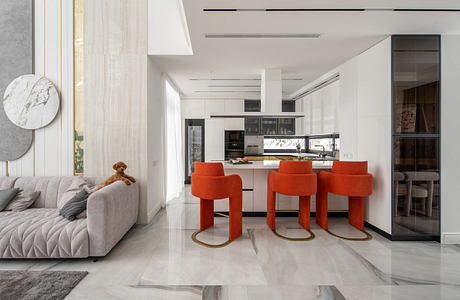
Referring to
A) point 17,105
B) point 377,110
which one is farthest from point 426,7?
point 17,105

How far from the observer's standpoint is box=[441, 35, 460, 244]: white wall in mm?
2785

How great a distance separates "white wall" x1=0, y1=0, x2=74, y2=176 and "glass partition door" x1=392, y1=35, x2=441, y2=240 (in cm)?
469

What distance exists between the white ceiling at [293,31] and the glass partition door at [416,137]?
0.29m

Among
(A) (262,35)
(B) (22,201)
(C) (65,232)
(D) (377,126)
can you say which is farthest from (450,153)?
(B) (22,201)

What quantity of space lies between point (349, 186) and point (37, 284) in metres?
3.57

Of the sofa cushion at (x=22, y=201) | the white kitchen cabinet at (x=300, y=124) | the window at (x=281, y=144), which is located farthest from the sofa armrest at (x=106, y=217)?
the white kitchen cabinet at (x=300, y=124)

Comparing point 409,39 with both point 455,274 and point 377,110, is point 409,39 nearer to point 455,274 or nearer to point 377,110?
point 377,110

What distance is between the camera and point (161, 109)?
4.17 meters

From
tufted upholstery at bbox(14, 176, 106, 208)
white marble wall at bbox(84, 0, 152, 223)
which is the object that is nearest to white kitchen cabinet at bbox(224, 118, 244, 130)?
white marble wall at bbox(84, 0, 152, 223)

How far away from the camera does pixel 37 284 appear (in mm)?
1906

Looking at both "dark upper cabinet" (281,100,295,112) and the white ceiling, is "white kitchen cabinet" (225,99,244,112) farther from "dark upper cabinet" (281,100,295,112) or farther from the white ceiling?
the white ceiling

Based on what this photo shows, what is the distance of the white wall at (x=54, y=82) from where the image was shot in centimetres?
331

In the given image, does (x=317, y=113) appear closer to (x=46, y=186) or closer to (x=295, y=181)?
(x=295, y=181)

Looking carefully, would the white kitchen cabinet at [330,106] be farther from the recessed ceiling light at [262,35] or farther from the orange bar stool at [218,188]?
the orange bar stool at [218,188]
